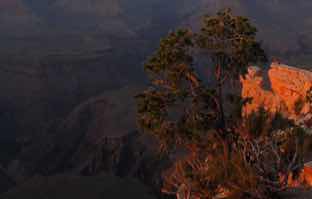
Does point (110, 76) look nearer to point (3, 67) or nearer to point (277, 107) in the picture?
point (3, 67)

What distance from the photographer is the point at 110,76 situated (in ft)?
310

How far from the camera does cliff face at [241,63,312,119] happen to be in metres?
22.4

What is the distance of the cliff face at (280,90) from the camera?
22.4 meters

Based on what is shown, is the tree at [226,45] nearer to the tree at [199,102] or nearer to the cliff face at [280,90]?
the tree at [199,102]

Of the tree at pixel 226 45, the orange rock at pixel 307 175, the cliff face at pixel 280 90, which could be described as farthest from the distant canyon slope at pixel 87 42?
the orange rock at pixel 307 175

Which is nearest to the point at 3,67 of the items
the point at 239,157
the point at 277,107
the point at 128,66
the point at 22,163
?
the point at 128,66

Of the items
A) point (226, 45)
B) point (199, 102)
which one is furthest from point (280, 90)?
point (199, 102)

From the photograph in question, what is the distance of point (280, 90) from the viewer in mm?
24078

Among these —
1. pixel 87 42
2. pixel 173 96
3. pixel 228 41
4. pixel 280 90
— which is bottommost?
pixel 87 42

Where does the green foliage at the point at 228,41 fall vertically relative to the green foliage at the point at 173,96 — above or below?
above

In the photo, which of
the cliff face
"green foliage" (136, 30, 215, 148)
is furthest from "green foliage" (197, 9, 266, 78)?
the cliff face

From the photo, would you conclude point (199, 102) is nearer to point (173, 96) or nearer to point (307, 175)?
point (173, 96)

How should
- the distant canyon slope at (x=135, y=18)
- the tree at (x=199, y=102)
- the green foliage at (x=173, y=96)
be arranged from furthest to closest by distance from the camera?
1. the distant canyon slope at (x=135, y=18)
2. the green foliage at (x=173, y=96)
3. the tree at (x=199, y=102)

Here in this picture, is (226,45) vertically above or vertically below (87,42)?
above
